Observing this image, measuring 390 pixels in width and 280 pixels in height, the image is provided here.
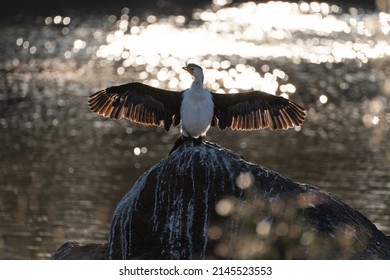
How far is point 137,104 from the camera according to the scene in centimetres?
1528

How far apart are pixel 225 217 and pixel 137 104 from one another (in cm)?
274

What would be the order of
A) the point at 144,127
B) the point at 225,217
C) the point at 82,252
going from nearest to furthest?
the point at 225,217 < the point at 82,252 < the point at 144,127

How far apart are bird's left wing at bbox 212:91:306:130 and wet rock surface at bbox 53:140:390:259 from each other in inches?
59.6

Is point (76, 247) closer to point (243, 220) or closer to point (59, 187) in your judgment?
point (243, 220)

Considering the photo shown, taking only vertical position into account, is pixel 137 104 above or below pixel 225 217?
above

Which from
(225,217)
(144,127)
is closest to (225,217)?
(225,217)

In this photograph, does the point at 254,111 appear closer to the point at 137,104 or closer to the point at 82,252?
the point at 137,104

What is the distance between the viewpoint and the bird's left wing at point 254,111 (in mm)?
15242

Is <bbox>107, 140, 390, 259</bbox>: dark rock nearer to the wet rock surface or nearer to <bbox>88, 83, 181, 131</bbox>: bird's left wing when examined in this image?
the wet rock surface

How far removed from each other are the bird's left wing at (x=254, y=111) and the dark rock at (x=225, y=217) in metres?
1.52

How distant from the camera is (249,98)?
15297 mm

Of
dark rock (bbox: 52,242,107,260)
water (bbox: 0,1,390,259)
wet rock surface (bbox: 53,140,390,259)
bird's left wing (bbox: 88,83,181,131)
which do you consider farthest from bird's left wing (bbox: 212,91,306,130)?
water (bbox: 0,1,390,259)

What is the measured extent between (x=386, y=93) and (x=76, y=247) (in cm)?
3133

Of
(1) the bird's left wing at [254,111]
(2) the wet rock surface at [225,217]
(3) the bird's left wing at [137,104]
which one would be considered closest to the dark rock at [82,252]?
(2) the wet rock surface at [225,217]
